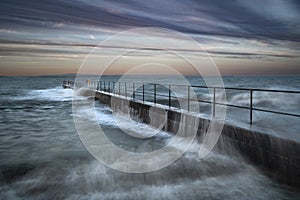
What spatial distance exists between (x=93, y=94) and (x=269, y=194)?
19682 millimetres

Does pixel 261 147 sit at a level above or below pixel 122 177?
above

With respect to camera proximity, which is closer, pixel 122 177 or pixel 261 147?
pixel 261 147

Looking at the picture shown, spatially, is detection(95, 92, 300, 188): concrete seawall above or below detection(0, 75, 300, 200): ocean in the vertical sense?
above

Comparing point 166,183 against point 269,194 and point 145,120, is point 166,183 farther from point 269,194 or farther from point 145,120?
point 145,120

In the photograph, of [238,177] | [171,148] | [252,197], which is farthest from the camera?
[171,148]

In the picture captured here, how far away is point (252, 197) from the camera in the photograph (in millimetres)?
4055

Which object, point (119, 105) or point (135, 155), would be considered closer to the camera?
point (135, 155)

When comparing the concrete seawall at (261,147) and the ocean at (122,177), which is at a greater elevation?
the concrete seawall at (261,147)

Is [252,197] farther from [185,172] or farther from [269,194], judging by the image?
[185,172]

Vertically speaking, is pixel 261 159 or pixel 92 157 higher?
pixel 261 159

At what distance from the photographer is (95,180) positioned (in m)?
4.80

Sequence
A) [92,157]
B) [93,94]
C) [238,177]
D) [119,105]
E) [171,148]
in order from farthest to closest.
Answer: [93,94], [119,105], [171,148], [92,157], [238,177]

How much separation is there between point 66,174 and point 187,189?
237 cm

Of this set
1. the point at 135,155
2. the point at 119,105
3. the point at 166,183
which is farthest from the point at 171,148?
the point at 119,105
